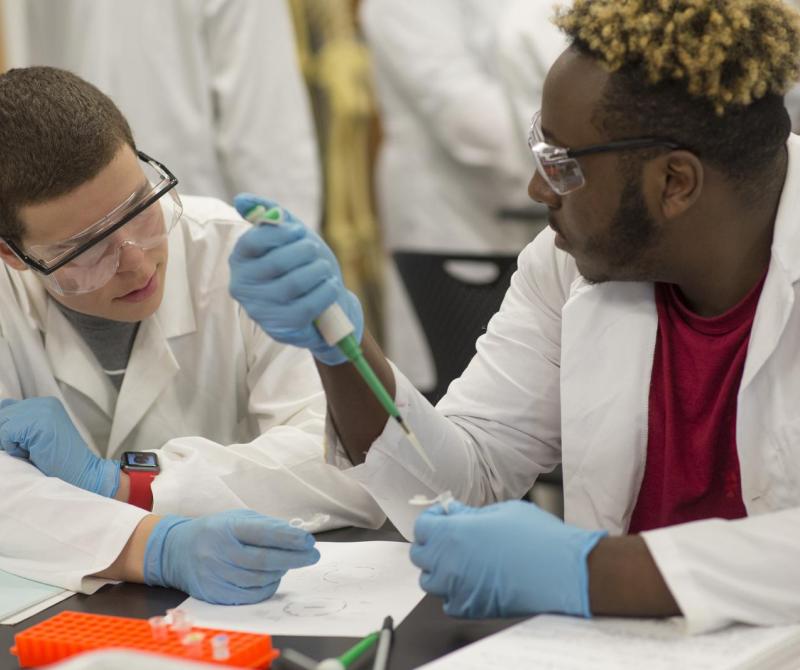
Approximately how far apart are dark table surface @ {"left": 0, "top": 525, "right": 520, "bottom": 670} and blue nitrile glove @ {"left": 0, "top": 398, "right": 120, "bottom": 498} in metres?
0.25

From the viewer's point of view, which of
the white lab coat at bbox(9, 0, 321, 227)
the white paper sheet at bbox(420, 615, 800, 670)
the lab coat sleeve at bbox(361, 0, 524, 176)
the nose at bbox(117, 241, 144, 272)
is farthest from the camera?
the lab coat sleeve at bbox(361, 0, 524, 176)

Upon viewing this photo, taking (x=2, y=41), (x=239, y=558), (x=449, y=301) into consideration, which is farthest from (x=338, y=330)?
(x=2, y=41)

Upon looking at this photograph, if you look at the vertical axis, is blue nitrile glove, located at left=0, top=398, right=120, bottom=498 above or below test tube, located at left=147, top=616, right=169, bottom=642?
above

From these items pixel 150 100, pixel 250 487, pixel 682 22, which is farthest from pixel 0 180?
pixel 150 100

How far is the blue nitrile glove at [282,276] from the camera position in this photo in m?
1.49

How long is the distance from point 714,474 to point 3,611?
37.1 inches

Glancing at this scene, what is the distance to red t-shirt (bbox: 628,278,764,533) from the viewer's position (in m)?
1.65

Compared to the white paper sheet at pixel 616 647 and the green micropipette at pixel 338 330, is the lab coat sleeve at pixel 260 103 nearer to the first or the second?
the green micropipette at pixel 338 330

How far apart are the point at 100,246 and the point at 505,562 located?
2.70 ft

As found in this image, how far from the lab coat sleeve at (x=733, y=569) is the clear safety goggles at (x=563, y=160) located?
48 cm

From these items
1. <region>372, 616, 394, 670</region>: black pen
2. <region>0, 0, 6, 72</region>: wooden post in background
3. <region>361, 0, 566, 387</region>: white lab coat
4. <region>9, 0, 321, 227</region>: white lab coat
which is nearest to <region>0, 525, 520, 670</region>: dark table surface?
<region>372, 616, 394, 670</region>: black pen

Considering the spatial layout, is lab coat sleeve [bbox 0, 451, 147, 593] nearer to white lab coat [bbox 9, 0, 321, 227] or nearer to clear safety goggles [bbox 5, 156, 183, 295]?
clear safety goggles [bbox 5, 156, 183, 295]

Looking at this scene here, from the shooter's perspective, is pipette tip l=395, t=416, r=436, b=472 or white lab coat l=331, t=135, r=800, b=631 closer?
white lab coat l=331, t=135, r=800, b=631

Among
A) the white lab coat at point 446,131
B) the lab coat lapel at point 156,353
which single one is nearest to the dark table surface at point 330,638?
the lab coat lapel at point 156,353
